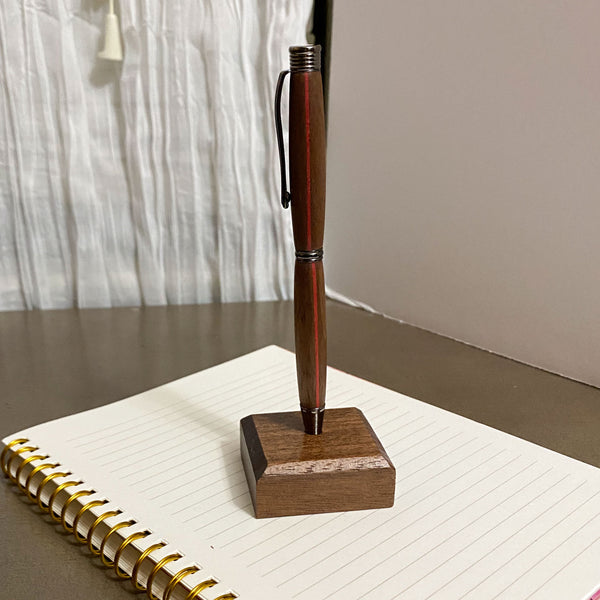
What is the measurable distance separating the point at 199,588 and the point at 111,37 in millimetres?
683

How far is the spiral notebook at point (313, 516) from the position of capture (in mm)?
463

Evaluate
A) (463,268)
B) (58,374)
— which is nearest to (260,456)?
(58,374)

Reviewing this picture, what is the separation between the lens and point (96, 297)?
994 mm

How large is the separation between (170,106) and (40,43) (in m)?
0.17

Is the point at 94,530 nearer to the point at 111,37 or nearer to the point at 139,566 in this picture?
the point at 139,566

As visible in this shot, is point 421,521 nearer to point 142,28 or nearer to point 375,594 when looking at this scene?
point 375,594

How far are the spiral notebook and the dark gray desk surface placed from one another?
0.04 meters

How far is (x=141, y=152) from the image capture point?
0.96 meters

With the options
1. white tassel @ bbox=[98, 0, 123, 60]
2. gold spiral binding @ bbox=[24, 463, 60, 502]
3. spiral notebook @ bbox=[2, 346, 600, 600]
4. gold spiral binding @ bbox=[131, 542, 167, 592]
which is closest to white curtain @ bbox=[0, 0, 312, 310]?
white tassel @ bbox=[98, 0, 123, 60]

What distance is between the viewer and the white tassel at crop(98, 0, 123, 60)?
887 millimetres

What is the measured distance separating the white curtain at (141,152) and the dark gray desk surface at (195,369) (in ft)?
0.16

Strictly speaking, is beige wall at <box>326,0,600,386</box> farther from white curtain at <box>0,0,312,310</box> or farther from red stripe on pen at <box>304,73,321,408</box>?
red stripe on pen at <box>304,73,321,408</box>

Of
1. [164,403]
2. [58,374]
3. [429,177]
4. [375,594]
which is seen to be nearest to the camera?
[375,594]

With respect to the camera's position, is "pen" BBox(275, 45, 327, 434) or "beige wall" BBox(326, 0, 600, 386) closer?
"pen" BBox(275, 45, 327, 434)
